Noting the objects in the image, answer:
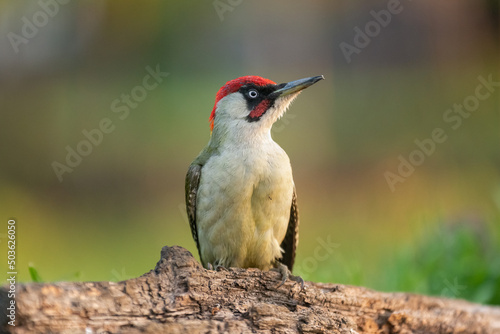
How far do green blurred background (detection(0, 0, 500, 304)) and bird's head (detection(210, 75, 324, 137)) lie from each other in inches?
120

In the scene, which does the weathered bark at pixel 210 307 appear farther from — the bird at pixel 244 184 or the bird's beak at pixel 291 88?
the bird's beak at pixel 291 88

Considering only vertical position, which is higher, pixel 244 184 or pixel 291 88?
pixel 291 88

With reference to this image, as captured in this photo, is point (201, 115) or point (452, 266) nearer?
point (452, 266)

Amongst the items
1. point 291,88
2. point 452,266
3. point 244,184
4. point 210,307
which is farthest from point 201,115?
point 210,307

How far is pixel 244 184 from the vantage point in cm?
354

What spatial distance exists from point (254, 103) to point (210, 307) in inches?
61.0

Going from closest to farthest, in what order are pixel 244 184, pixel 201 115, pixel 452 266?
pixel 244 184 → pixel 452 266 → pixel 201 115

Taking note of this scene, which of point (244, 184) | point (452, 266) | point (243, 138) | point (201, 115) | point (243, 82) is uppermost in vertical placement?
point (201, 115)

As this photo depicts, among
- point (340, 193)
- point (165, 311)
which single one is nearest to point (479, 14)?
point (340, 193)

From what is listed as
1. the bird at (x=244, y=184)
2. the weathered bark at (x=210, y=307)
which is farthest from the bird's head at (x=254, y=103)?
the weathered bark at (x=210, y=307)

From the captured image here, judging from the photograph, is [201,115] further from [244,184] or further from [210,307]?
[210,307]

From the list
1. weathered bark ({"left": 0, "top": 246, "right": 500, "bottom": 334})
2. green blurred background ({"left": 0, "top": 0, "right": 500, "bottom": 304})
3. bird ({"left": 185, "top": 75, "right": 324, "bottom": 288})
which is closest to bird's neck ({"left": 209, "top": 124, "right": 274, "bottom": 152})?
bird ({"left": 185, "top": 75, "right": 324, "bottom": 288})

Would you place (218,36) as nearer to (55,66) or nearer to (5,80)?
(55,66)

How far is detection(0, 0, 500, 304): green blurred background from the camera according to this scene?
7395mm
